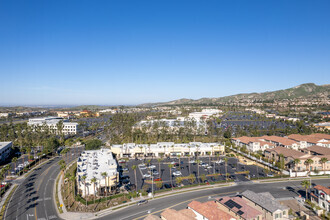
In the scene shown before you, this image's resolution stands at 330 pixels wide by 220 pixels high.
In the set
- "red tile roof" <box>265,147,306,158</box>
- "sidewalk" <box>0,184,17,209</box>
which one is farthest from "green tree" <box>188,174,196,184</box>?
"sidewalk" <box>0,184,17,209</box>

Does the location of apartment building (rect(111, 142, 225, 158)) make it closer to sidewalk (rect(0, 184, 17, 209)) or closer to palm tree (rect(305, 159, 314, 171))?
palm tree (rect(305, 159, 314, 171))

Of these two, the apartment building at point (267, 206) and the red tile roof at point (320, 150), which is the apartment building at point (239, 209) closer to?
the apartment building at point (267, 206)

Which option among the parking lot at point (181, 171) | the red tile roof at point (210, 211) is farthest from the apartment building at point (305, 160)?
the red tile roof at point (210, 211)

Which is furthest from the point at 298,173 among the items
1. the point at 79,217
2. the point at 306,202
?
the point at 79,217

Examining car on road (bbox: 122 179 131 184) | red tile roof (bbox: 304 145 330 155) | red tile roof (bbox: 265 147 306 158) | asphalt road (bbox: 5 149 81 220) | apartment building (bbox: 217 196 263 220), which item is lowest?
car on road (bbox: 122 179 131 184)

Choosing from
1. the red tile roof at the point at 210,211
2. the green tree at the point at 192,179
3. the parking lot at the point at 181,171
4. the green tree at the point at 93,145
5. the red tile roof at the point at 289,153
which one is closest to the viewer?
the red tile roof at the point at 210,211

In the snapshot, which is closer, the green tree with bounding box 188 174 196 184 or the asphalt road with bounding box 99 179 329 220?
the asphalt road with bounding box 99 179 329 220
